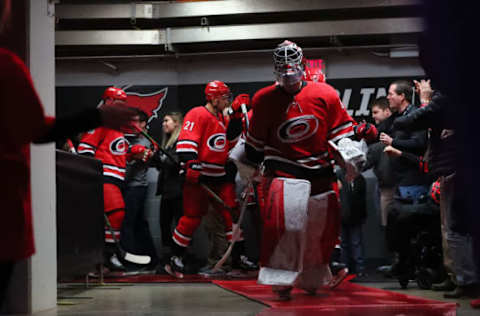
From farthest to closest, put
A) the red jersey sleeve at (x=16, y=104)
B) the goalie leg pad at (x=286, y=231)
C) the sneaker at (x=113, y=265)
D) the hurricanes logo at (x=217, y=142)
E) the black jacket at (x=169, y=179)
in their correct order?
1. the black jacket at (x=169, y=179)
2. the sneaker at (x=113, y=265)
3. the hurricanes logo at (x=217, y=142)
4. the goalie leg pad at (x=286, y=231)
5. the red jersey sleeve at (x=16, y=104)

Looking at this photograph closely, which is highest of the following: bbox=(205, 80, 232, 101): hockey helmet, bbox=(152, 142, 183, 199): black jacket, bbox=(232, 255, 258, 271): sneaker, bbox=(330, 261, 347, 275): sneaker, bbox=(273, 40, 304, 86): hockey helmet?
bbox=(205, 80, 232, 101): hockey helmet

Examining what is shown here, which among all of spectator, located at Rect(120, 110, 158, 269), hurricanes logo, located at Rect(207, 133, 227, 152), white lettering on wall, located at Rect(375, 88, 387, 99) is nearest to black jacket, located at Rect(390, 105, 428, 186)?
hurricanes logo, located at Rect(207, 133, 227, 152)

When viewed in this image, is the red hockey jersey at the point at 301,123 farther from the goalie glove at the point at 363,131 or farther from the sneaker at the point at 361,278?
the sneaker at the point at 361,278

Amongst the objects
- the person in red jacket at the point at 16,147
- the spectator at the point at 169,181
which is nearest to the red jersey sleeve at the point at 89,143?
the spectator at the point at 169,181

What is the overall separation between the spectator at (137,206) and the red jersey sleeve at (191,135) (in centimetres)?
106

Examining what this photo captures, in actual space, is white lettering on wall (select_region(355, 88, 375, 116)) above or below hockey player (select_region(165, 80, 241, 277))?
above

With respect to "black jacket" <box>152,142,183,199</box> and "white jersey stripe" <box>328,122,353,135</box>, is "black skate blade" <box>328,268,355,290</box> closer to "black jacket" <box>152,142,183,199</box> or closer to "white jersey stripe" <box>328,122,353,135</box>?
"white jersey stripe" <box>328,122,353,135</box>

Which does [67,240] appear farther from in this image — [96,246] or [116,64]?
[116,64]

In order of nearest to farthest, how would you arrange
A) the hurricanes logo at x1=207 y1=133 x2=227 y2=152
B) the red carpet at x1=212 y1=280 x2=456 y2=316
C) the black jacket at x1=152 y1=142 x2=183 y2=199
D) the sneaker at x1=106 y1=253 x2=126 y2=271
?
the red carpet at x1=212 y1=280 x2=456 y2=316 → the hurricanes logo at x1=207 y1=133 x2=227 y2=152 → the sneaker at x1=106 y1=253 x2=126 y2=271 → the black jacket at x1=152 y1=142 x2=183 y2=199

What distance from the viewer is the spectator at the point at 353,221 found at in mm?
7062

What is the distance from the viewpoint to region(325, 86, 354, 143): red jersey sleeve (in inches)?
189

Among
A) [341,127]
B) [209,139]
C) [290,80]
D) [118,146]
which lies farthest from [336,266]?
[118,146]

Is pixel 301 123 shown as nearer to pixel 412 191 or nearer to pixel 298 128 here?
pixel 298 128

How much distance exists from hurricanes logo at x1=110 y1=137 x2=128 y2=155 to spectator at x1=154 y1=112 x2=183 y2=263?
19.3 inches
